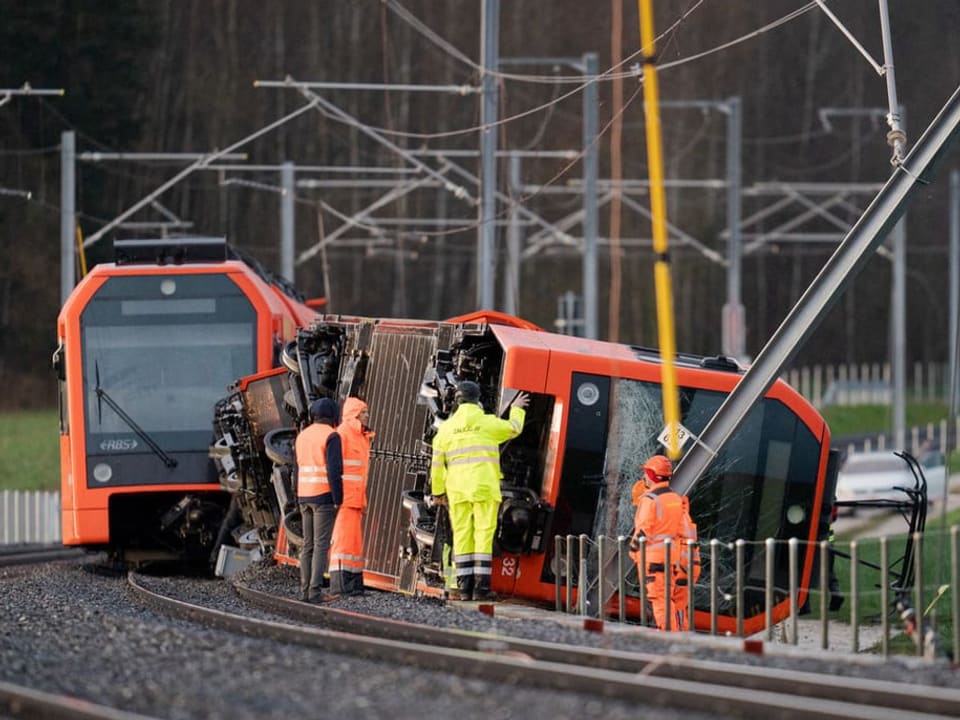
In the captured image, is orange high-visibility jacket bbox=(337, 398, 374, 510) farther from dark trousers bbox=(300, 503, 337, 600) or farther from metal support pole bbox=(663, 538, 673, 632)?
metal support pole bbox=(663, 538, 673, 632)

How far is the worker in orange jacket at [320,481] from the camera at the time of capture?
1538cm

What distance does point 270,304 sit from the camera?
2170 cm

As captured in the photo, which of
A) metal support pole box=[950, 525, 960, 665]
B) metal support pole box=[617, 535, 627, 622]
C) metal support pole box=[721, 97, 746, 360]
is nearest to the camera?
metal support pole box=[950, 525, 960, 665]

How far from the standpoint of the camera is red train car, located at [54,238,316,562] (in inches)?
837

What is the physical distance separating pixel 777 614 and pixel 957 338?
256 cm

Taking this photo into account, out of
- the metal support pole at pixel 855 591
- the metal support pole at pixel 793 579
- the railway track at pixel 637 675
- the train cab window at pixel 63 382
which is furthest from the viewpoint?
the train cab window at pixel 63 382

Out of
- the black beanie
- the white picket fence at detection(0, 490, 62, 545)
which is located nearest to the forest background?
the white picket fence at detection(0, 490, 62, 545)

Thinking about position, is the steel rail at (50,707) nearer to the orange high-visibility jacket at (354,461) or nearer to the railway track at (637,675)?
the railway track at (637,675)

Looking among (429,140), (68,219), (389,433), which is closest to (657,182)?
(389,433)

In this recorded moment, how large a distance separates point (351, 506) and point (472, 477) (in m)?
1.13

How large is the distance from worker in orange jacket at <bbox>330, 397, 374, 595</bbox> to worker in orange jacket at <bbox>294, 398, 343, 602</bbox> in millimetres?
78

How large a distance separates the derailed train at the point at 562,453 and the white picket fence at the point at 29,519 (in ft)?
59.3

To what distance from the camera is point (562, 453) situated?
52.5 feet

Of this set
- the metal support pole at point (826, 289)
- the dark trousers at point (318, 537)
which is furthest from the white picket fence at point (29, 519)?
the metal support pole at point (826, 289)
